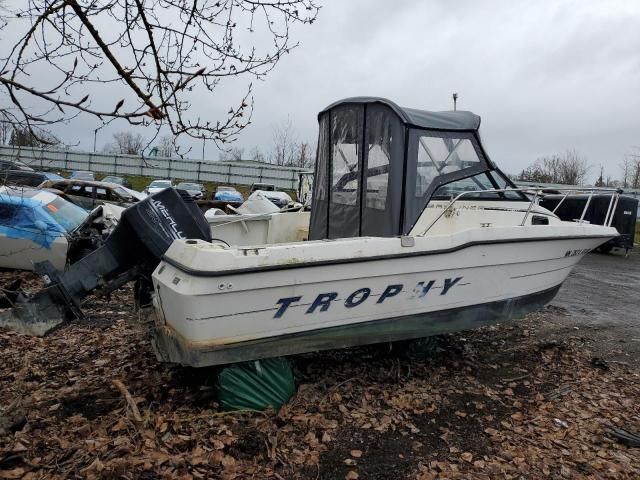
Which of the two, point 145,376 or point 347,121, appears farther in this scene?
point 347,121

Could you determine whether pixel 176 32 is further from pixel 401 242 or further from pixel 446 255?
pixel 446 255

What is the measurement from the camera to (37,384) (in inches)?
166

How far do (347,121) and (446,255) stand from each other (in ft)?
5.67

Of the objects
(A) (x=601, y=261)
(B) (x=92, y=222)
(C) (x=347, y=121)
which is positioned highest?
(C) (x=347, y=121)

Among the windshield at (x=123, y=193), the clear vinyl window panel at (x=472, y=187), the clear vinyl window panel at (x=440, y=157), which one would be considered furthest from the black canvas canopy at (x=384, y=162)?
the windshield at (x=123, y=193)

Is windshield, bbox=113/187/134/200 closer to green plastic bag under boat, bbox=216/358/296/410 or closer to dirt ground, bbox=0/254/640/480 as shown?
dirt ground, bbox=0/254/640/480

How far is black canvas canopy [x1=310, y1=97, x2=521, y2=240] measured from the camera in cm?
438

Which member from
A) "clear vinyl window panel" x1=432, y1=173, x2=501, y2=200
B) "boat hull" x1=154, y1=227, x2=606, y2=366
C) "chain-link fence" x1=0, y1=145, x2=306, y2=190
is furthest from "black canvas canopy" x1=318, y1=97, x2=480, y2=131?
"chain-link fence" x1=0, y1=145, x2=306, y2=190

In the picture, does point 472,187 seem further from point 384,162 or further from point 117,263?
point 117,263

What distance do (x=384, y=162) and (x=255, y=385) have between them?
90.0 inches

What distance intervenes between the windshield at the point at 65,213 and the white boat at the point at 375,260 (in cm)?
387

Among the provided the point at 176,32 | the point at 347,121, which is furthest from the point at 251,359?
the point at 347,121

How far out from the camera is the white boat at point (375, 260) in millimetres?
3461

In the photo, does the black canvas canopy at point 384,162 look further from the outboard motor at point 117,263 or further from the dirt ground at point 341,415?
the outboard motor at point 117,263
